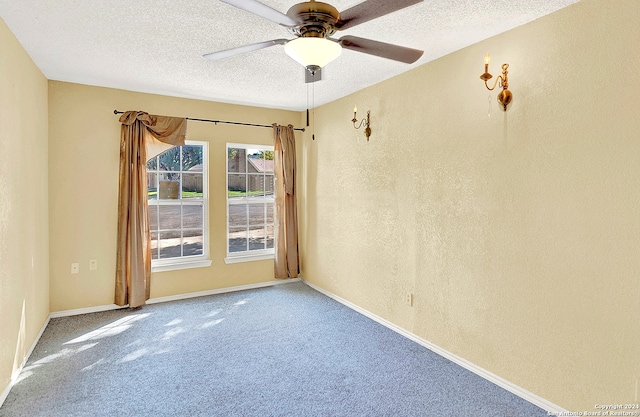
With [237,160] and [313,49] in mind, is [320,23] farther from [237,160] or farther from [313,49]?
[237,160]

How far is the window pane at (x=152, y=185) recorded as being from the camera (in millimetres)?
4379

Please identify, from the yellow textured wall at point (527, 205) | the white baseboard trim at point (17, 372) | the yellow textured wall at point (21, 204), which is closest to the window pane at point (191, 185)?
the yellow textured wall at point (21, 204)

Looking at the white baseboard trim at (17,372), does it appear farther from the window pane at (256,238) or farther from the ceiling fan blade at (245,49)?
the ceiling fan blade at (245,49)

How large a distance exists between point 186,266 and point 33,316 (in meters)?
1.61

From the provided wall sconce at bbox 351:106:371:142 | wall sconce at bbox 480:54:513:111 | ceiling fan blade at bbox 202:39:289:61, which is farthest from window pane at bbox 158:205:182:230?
wall sconce at bbox 480:54:513:111

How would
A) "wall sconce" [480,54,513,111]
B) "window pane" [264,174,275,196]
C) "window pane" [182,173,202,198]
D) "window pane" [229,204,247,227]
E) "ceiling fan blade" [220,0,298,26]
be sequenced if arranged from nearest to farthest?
"ceiling fan blade" [220,0,298,26] < "wall sconce" [480,54,513,111] < "window pane" [182,173,202,198] < "window pane" [229,204,247,227] < "window pane" [264,174,275,196]

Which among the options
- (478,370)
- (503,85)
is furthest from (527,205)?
(478,370)

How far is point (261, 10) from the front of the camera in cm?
152

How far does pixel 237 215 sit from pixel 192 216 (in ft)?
1.95

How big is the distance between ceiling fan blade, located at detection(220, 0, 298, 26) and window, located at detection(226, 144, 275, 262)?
328 centimetres

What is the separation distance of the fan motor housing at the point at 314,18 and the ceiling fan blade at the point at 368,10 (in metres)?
0.04

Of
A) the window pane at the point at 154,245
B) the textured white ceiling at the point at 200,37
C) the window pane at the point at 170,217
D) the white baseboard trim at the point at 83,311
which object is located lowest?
the white baseboard trim at the point at 83,311

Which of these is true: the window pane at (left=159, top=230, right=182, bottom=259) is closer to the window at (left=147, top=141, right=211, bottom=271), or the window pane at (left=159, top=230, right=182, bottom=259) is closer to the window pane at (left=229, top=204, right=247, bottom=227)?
the window at (left=147, top=141, right=211, bottom=271)

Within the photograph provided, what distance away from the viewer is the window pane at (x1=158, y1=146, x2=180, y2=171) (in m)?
4.43
